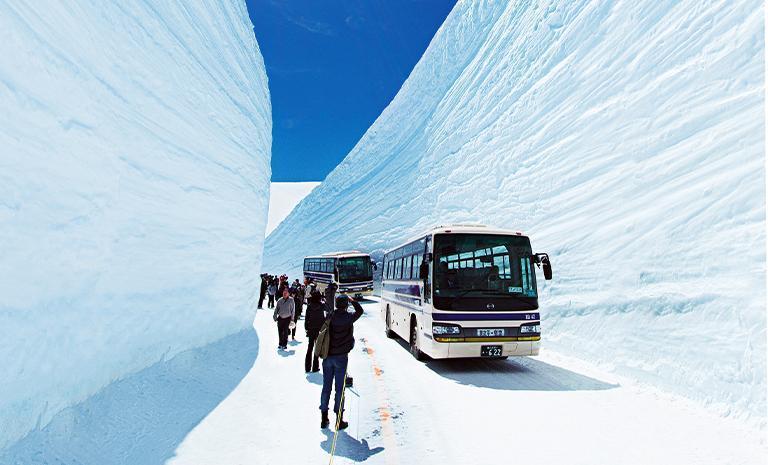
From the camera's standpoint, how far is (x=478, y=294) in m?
7.75

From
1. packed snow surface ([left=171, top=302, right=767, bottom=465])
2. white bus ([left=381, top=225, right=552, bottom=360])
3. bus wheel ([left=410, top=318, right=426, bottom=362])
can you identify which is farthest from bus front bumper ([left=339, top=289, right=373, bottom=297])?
packed snow surface ([left=171, top=302, right=767, bottom=465])

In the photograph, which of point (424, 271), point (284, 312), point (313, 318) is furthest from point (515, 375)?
point (284, 312)

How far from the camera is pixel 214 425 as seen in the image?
4934 millimetres

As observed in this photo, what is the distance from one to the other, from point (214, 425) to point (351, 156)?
119 feet

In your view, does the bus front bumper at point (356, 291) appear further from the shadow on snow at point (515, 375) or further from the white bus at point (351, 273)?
the shadow on snow at point (515, 375)

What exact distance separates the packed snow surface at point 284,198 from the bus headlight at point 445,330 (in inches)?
3195

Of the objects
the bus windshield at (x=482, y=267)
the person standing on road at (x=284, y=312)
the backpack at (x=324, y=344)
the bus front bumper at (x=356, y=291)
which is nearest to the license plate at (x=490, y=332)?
the bus windshield at (x=482, y=267)

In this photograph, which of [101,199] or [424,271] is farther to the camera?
[424,271]

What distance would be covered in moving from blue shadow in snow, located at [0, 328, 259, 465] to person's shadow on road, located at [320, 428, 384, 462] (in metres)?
1.56

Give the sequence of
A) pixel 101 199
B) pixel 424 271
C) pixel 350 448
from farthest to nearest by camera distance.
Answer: pixel 424 271 < pixel 101 199 < pixel 350 448

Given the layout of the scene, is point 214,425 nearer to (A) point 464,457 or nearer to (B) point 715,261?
(A) point 464,457

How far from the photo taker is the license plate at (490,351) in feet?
24.8

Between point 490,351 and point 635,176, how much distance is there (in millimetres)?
6704

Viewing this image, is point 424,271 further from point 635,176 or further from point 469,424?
point 635,176
